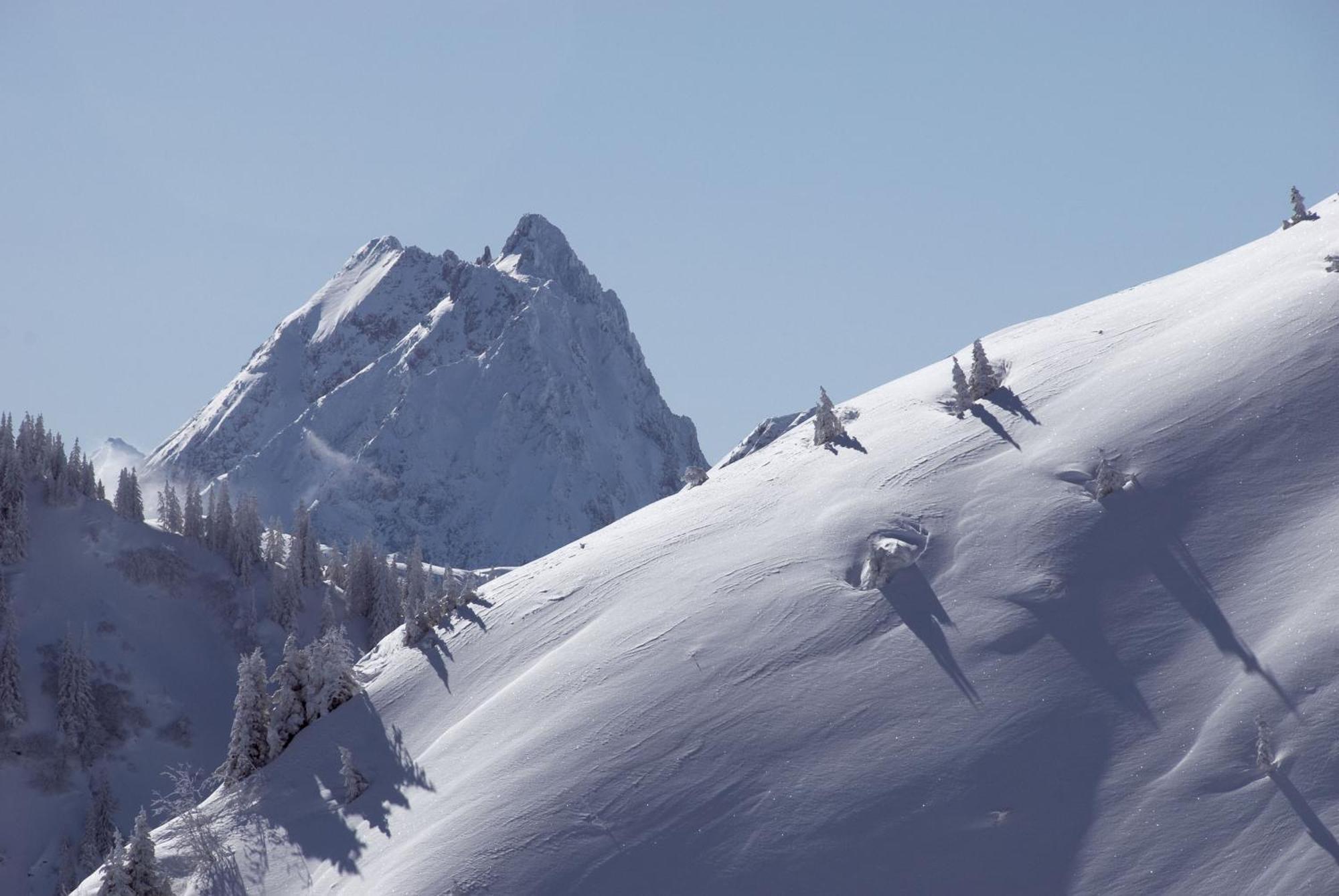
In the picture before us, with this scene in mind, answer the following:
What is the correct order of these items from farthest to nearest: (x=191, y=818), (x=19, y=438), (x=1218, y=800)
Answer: (x=19, y=438), (x=191, y=818), (x=1218, y=800)

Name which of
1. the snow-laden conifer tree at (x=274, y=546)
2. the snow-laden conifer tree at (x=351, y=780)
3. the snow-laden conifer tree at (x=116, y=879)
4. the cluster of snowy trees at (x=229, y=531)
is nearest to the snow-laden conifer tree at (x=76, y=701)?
the cluster of snowy trees at (x=229, y=531)

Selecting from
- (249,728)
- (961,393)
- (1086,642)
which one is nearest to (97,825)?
(249,728)

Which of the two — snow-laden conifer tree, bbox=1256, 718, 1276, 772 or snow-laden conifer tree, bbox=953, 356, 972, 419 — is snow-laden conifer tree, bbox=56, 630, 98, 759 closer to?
snow-laden conifer tree, bbox=953, 356, 972, 419

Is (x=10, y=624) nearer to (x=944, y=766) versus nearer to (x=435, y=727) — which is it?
(x=435, y=727)

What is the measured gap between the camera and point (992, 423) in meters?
53.7

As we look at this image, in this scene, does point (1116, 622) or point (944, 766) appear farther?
point (1116, 622)

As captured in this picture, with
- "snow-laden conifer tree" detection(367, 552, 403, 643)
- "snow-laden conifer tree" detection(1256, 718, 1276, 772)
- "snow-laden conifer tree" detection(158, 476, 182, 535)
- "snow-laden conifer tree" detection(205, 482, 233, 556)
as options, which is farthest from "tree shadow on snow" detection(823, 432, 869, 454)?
"snow-laden conifer tree" detection(158, 476, 182, 535)

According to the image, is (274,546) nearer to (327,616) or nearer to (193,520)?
(193,520)

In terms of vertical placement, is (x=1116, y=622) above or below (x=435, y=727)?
below

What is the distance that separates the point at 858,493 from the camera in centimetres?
5188

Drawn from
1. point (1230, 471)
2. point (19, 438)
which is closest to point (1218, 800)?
point (1230, 471)

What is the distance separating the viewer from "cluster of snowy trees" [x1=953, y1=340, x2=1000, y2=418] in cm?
5700

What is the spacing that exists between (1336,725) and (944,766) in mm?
10523

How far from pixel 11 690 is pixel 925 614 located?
91192 millimetres
